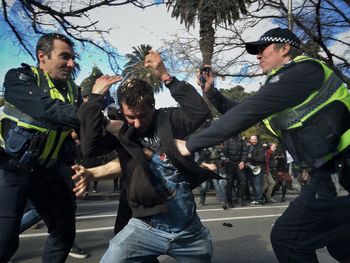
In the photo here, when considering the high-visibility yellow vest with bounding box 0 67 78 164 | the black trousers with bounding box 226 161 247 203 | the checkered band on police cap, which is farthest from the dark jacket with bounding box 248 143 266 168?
the checkered band on police cap

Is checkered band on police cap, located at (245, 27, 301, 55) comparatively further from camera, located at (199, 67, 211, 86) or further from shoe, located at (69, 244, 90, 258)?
shoe, located at (69, 244, 90, 258)

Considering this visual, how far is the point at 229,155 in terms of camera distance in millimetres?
9695

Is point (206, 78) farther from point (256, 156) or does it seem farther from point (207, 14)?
point (207, 14)

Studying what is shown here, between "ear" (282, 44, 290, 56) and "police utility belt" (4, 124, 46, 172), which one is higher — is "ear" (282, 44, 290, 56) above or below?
above

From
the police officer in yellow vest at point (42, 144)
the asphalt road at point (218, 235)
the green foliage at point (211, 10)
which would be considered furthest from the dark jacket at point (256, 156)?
the police officer in yellow vest at point (42, 144)

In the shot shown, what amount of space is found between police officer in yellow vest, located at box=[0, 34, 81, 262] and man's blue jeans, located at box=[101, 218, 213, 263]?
0.75 m

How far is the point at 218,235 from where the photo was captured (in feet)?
18.3

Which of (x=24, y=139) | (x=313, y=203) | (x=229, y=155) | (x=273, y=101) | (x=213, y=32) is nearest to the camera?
(x=273, y=101)

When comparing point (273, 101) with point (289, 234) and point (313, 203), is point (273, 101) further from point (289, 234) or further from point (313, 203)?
point (289, 234)

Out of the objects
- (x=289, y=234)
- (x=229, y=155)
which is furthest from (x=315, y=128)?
(x=229, y=155)

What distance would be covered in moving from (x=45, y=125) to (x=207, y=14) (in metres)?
8.72

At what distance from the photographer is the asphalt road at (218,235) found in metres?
4.41

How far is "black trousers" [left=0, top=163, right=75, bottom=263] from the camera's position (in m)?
2.80

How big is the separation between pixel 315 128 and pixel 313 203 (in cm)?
42
